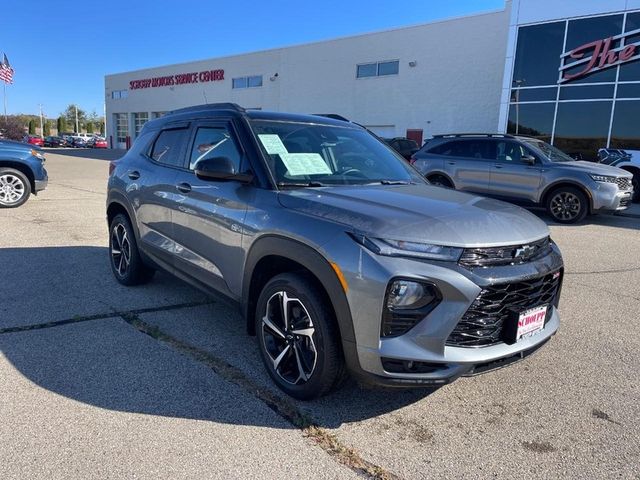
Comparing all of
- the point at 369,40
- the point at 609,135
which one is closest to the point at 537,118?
the point at 609,135

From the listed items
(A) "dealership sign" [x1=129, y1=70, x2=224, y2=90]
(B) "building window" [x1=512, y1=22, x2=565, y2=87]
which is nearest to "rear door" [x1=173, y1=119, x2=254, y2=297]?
(B) "building window" [x1=512, y1=22, x2=565, y2=87]

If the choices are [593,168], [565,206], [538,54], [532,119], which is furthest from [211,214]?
[538,54]

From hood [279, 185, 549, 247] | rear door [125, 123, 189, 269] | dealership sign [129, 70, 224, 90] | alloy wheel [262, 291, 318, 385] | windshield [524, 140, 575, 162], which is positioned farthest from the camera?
dealership sign [129, 70, 224, 90]

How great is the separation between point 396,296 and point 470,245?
18.6 inches

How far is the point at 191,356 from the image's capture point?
363 centimetres

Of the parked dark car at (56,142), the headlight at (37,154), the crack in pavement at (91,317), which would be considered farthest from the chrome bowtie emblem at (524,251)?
the parked dark car at (56,142)

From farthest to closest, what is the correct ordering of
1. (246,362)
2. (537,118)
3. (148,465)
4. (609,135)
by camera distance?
(537,118), (609,135), (246,362), (148,465)

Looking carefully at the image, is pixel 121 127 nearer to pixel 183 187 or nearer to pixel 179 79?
pixel 179 79

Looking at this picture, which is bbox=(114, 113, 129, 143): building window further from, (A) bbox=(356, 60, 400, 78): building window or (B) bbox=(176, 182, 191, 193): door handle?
(B) bbox=(176, 182, 191, 193): door handle

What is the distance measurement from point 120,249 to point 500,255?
13.6 ft

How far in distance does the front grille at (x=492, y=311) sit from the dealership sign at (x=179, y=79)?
37.2 m

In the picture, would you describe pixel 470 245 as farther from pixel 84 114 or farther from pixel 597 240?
pixel 84 114

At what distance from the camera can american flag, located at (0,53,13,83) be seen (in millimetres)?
37922

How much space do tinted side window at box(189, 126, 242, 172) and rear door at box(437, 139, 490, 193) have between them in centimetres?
864
